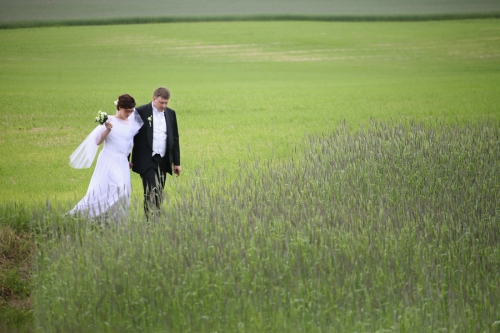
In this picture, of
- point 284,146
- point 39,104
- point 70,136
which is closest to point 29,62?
point 39,104

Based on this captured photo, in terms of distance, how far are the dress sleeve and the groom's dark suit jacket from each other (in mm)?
549

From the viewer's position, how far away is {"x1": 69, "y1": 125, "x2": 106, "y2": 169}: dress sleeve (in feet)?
31.6

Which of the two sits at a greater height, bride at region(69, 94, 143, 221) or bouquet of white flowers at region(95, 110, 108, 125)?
bouquet of white flowers at region(95, 110, 108, 125)

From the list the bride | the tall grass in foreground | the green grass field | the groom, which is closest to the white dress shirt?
the groom

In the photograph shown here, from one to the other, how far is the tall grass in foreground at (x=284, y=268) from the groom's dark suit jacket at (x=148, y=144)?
1117mm

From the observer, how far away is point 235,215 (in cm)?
822

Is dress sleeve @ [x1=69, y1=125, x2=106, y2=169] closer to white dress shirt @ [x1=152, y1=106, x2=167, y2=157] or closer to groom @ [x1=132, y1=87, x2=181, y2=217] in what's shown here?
groom @ [x1=132, y1=87, x2=181, y2=217]

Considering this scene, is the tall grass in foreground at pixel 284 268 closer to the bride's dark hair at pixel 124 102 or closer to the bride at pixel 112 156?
the bride at pixel 112 156

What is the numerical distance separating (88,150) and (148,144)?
0.84 meters

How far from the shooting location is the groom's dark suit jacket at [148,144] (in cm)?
971

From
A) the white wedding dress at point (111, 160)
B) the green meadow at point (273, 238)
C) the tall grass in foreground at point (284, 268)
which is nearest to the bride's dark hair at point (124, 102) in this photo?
the white wedding dress at point (111, 160)

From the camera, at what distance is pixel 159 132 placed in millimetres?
9750

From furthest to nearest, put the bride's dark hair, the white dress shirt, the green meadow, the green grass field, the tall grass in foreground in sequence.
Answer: the green grass field → the white dress shirt → the bride's dark hair → the green meadow → the tall grass in foreground

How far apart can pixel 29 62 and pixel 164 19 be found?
26.4m
